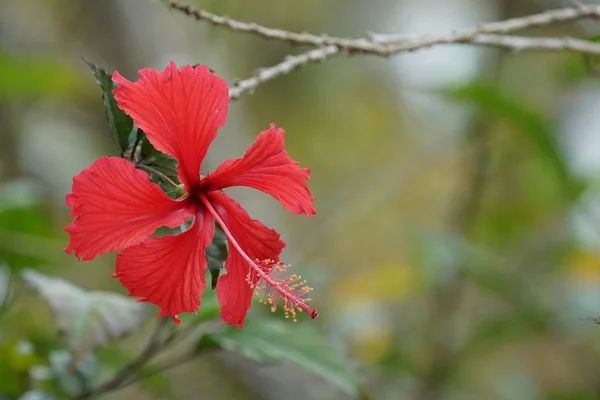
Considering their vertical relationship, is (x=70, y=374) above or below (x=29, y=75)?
below

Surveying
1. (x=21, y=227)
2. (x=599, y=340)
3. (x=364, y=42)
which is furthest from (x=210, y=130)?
(x=599, y=340)

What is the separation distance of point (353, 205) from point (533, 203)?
0.50 metres

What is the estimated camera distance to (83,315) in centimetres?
A: 53

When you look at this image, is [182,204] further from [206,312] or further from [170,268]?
[206,312]

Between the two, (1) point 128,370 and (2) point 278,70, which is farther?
(1) point 128,370

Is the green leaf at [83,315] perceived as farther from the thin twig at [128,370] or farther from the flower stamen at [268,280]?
the flower stamen at [268,280]

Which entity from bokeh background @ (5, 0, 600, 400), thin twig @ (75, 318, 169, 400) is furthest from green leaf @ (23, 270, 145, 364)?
bokeh background @ (5, 0, 600, 400)

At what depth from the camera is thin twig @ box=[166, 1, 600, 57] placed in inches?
17.7

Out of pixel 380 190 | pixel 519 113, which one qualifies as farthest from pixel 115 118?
pixel 380 190

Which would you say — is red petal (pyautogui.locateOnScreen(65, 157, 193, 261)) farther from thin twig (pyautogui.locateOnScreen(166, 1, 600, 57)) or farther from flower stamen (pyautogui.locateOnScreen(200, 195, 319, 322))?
thin twig (pyautogui.locateOnScreen(166, 1, 600, 57))

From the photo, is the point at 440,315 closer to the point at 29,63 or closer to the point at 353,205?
the point at 353,205

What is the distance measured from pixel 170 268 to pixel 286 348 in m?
0.27

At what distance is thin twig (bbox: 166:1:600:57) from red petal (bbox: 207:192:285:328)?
0.14 m

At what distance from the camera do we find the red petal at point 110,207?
330 mm
